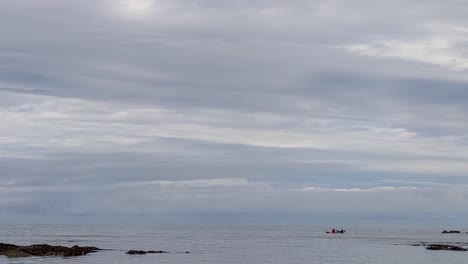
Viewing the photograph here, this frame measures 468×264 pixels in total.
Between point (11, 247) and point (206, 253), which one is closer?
point (11, 247)

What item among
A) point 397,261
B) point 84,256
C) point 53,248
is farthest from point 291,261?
point 53,248

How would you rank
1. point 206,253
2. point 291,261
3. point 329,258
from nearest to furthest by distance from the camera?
point 291,261 < point 329,258 < point 206,253

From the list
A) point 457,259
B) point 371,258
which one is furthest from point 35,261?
point 457,259

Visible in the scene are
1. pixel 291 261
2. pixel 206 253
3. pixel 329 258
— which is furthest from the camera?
pixel 206 253

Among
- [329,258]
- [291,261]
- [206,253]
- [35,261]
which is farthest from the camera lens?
[206,253]

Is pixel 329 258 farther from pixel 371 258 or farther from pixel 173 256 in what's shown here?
pixel 173 256

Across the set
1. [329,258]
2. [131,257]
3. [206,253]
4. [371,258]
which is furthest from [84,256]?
[371,258]

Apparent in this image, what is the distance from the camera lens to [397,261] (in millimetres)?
105812

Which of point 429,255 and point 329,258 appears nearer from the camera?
point 329,258

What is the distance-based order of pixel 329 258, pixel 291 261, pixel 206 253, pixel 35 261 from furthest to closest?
1. pixel 206 253
2. pixel 329 258
3. pixel 291 261
4. pixel 35 261

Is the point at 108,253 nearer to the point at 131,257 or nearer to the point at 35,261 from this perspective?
the point at 131,257

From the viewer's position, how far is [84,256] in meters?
104

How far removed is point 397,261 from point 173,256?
1386 inches

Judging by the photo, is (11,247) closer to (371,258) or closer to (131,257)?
(131,257)
